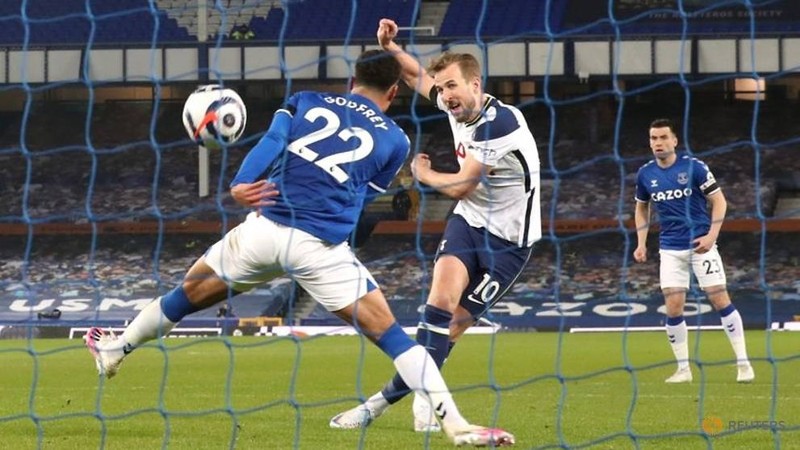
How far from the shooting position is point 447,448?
715cm

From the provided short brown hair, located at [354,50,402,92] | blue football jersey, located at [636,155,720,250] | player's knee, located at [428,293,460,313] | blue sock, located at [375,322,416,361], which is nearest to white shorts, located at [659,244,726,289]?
blue football jersey, located at [636,155,720,250]

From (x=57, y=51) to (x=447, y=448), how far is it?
29.7 metres

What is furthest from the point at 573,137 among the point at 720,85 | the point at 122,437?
the point at 122,437

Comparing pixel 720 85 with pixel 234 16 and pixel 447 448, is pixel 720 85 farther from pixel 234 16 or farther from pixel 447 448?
pixel 447 448

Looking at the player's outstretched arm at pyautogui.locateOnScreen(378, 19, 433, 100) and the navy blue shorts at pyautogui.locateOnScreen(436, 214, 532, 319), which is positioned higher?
the player's outstretched arm at pyautogui.locateOnScreen(378, 19, 433, 100)

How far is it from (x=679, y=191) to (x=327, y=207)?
19.8 feet

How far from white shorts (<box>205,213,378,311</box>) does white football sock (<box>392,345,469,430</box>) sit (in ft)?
1.19

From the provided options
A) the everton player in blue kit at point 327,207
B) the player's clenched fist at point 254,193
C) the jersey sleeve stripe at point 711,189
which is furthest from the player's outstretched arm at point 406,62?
the jersey sleeve stripe at point 711,189

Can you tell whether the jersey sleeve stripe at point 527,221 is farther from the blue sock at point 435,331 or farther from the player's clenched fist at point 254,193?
the player's clenched fist at point 254,193

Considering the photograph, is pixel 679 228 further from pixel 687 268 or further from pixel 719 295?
pixel 719 295

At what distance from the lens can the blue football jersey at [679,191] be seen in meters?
12.1

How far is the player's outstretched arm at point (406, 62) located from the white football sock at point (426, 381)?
67.7 inches

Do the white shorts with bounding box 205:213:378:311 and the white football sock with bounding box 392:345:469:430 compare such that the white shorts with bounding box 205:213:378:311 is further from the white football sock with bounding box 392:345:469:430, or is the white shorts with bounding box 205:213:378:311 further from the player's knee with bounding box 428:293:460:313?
the player's knee with bounding box 428:293:460:313

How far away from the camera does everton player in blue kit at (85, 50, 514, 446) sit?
6730mm
